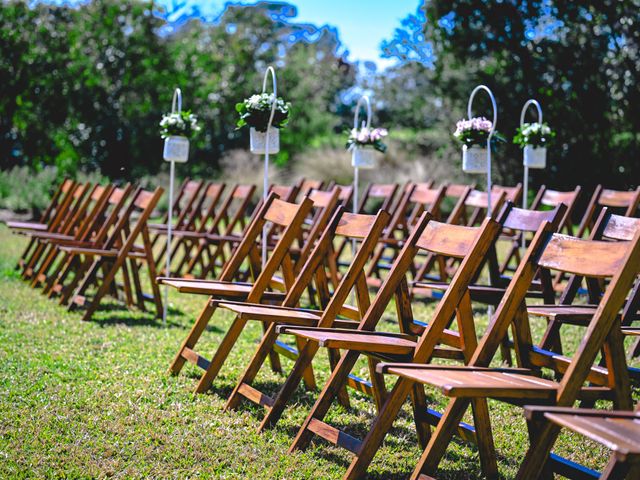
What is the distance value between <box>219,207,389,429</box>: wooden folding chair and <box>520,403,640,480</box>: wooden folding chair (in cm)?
159

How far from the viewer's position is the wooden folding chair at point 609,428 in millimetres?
2500

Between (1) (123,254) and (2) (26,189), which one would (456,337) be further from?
(2) (26,189)

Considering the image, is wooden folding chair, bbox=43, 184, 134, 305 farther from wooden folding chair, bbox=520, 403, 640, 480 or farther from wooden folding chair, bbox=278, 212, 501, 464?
wooden folding chair, bbox=520, 403, 640, 480

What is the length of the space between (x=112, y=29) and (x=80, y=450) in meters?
17.3

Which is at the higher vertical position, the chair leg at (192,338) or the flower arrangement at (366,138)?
the flower arrangement at (366,138)

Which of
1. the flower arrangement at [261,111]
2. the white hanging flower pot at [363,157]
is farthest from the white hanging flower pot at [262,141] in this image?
the white hanging flower pot at [363,157]

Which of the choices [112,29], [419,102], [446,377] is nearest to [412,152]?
[419,102]

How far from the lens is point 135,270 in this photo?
785 cm

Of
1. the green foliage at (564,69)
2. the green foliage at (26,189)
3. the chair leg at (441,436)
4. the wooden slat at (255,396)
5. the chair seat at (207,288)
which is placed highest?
the green foliage at (564,69)

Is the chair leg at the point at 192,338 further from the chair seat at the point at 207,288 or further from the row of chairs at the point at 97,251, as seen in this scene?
the row of chairs at the point at 97,251

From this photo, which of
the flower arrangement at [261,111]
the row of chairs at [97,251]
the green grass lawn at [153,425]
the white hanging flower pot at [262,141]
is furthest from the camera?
the row of chairs at [97,251]

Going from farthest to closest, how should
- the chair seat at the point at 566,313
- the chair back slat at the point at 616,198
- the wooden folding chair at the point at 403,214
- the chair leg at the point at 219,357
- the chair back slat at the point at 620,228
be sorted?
the wooden folding chair at the point at 403,214 → the chair back slat at the point at 616,198 → the chair leg at the point at 219,357 → the chair back slat at the point at 620,228 → the chair seat at the point at 566,313

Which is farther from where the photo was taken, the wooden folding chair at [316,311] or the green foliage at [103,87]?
the green foliage at [103,87]

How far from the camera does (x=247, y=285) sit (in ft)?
18.5
